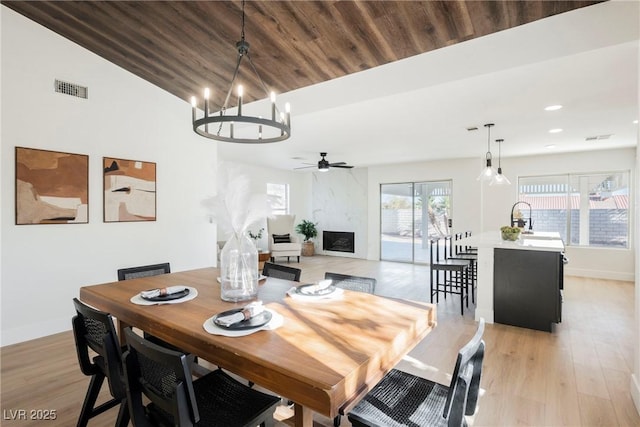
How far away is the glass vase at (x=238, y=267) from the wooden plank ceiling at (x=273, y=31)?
184cm

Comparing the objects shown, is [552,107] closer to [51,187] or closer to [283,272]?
[283,272]

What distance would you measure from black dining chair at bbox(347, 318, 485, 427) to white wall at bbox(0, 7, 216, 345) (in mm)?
2088

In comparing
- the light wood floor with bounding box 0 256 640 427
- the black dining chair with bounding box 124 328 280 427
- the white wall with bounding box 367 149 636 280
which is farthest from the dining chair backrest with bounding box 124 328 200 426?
the white wall with bounding box 367 149 636 280

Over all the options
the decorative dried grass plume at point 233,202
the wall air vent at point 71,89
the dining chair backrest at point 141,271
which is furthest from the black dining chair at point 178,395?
Result: the wall air vent at point 71,89

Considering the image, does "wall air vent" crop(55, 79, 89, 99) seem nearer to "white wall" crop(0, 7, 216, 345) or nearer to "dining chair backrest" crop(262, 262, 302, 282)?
"white wall" crop(0, 7, 216, 345)

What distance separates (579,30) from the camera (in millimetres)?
2080

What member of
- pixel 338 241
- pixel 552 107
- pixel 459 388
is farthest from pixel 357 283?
pixel 338 241

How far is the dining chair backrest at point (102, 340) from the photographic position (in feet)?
4.75

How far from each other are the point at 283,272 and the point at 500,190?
619cm

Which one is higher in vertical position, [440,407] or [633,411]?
[440,407]

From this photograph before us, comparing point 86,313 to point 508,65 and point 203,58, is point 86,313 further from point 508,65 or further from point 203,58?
point 508,65

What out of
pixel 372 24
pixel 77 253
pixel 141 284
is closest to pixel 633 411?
pixel 372 24

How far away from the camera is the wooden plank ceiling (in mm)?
2238

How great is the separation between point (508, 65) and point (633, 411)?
8.27ft
